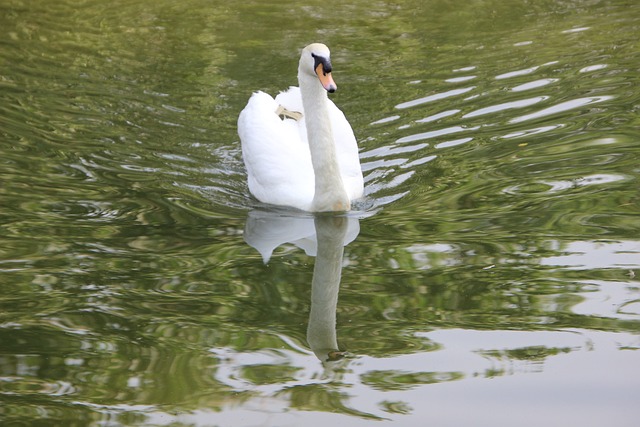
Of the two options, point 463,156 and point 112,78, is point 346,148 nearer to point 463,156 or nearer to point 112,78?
point 463,156

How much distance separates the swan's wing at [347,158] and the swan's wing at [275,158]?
0.25m

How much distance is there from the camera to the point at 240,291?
21.1 feet

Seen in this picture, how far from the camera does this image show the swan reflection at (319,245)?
5809mm

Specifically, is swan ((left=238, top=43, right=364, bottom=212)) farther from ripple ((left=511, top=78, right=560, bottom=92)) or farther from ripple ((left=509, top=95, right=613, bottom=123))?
ripple ((left=511, top=78, right=560, bottom=92))

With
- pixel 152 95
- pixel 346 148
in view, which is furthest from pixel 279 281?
pixel 152 95

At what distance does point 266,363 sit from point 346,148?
3.28m

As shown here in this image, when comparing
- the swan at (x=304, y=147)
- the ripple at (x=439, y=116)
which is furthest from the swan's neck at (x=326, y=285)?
the ripple at (x=439, y=116)

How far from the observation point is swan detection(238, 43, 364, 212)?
785cm

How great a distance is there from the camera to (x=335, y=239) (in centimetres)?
746

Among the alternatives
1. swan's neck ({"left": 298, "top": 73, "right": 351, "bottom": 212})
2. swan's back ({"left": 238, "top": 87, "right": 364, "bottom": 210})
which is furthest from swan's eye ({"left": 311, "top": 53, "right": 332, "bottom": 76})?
swan's back ({"left": 238, "top": 87, "right": 364, "bottom": 210})

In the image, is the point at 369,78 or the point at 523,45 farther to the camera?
the point at 523,45

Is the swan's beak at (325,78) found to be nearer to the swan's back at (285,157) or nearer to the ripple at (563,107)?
the swan's back at (285,157)

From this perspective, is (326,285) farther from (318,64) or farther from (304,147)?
(304,147)

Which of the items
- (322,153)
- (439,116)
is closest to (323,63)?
(322,153)
